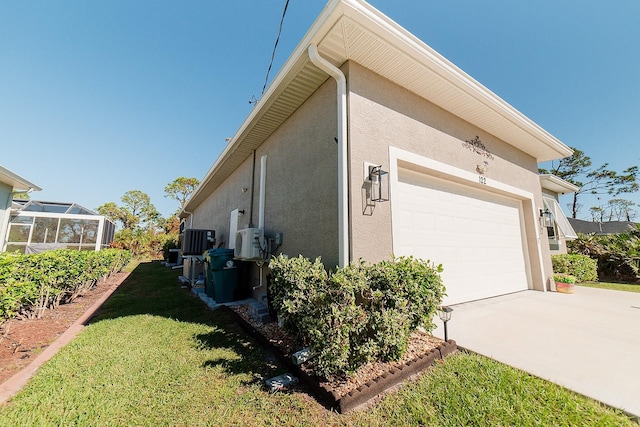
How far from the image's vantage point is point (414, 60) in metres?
3.79

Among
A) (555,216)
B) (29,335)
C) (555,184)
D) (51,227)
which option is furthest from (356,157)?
(51,227)

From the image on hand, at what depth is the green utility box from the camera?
5.75 metres

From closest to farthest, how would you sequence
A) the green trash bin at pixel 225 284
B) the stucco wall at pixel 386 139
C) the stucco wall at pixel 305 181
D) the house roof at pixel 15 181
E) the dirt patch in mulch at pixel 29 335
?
1. the dirt patch in mulch at pixel 29 335
2. the stucco wall at pixel 386 139
3. the stucco wall at pixel 305 181
4. the green trash bin at pixel 225 284
5. the house roof at pixel 15 181

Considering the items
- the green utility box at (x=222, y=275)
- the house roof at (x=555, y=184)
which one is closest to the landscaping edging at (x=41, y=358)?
the green utility box at (x=222, y=275)

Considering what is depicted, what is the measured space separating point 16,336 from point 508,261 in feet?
32.2

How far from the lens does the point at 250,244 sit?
17.0ft

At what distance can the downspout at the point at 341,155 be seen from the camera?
3316 millimetres

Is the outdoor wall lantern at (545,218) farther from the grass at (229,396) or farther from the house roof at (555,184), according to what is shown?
the grass at (229,396)

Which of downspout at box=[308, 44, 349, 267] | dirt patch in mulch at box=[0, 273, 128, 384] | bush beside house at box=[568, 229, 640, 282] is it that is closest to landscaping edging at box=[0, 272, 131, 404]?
dirt patch in mulch at box=[0, 273, 128, 384]

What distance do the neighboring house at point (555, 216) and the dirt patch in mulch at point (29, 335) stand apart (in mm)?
11040

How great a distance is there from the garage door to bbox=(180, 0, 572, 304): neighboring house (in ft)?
0.10

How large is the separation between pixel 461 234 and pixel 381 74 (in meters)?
3.64

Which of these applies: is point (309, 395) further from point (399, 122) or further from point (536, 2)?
point (536, 2)

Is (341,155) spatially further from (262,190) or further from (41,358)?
(41,358)
